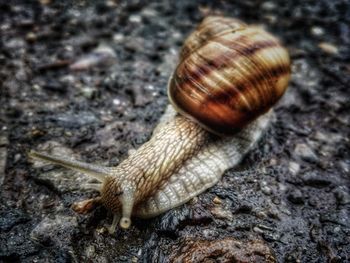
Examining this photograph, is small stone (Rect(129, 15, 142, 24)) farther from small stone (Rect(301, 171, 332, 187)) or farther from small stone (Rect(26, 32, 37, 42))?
small stone (Rect(301, 171, 332, 187))

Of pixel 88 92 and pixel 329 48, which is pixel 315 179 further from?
pixel 88 92

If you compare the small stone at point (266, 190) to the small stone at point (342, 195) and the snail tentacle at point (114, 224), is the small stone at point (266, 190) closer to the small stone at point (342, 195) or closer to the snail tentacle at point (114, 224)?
the small stone at point (342, 195)

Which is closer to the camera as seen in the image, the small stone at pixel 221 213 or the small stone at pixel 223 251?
the small stone at pixel 223 251

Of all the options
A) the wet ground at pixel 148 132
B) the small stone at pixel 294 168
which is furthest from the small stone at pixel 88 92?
the small stone at pixel 294 168

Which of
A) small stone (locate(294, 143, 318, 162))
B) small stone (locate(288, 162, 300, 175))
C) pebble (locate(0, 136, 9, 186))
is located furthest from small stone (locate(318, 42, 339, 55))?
pebble (locate(0, 136, 9, 186))

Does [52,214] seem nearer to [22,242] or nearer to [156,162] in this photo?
[22,242]

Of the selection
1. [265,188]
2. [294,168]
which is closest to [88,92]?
[265,188]
